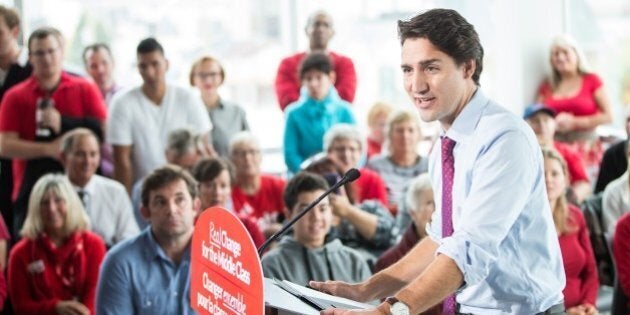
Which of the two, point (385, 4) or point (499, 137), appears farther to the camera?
point (385, 4)

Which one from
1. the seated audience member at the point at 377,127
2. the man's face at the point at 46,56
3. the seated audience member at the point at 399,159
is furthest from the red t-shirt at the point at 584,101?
the man's face at the point at 46,56

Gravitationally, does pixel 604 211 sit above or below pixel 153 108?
below

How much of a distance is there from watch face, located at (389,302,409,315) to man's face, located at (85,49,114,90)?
4.78m

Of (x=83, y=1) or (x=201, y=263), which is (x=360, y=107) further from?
(x=201, y=263)

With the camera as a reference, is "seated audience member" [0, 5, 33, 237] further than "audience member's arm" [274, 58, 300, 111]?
No

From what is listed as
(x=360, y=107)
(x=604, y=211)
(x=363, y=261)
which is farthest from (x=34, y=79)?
(x=360, y=107)

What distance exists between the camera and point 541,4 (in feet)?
27.2

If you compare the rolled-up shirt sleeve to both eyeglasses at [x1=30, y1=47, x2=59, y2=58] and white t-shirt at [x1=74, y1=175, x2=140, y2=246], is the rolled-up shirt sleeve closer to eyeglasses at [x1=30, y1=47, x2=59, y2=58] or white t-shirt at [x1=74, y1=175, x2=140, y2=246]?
white t-shirt at [x1=74, y1=175, x2=140, y2=246]

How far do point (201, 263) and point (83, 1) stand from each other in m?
5.67

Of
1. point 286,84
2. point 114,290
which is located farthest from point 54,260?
point 286,84

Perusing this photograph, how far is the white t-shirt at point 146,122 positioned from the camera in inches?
241

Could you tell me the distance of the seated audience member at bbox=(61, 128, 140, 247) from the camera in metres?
5.58

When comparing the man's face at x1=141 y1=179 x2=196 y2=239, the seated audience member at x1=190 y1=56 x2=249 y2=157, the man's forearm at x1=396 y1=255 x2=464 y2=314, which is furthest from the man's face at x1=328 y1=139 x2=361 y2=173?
the man's forearm at x1=396 y1=255 x2=464 y2=314

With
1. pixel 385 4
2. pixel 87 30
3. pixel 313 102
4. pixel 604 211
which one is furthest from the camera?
pixel 385 4
